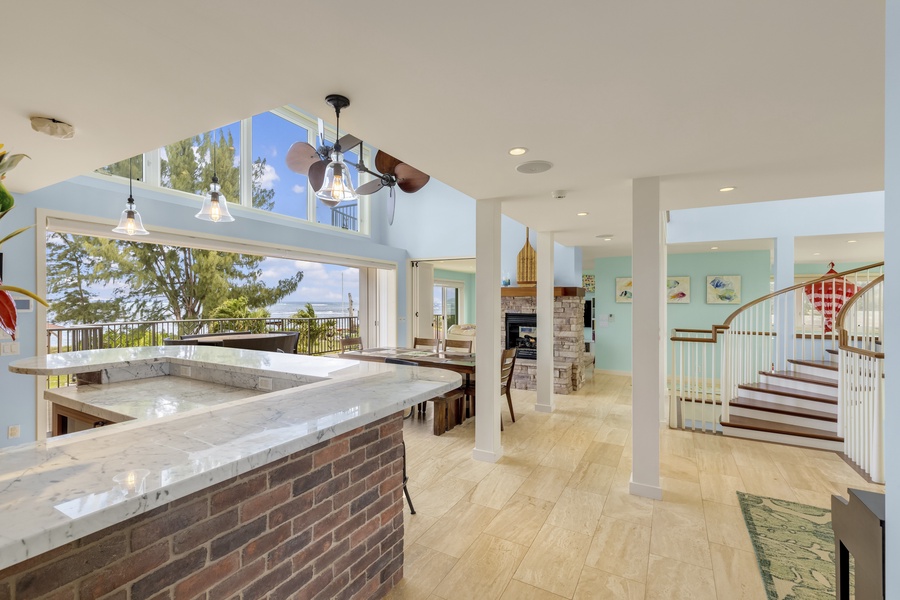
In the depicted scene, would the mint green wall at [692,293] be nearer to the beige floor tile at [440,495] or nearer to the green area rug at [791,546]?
the green area rug at [791,546]

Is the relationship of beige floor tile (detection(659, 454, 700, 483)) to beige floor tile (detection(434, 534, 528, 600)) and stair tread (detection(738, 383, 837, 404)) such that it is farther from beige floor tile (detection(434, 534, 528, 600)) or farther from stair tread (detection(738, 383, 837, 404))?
stair tread (detection(738, 383, 837, 404))

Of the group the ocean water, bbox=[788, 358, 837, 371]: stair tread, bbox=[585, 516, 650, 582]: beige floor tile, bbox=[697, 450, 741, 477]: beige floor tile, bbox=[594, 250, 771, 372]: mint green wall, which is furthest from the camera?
the ocean water

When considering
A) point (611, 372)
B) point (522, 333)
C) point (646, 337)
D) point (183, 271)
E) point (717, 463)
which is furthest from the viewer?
point (183, 271)

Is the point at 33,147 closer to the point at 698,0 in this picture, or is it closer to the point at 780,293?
the point at 698,0

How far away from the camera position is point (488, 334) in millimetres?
3299

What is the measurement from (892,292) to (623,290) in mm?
7112

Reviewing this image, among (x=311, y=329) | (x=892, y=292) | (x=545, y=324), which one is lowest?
(x=311, y=329)

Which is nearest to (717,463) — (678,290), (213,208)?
(678,290)

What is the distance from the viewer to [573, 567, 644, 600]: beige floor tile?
5.98 feet

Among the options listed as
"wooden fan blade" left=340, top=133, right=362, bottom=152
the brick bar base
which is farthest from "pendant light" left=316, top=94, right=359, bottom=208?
the brick bar base

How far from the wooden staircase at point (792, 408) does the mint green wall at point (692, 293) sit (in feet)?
6.70

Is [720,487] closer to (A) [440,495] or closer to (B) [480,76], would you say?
(A) [440,495]

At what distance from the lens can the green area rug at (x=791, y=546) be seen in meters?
1.87

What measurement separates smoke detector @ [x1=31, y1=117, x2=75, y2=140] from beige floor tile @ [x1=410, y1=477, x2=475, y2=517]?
2.76 meters
